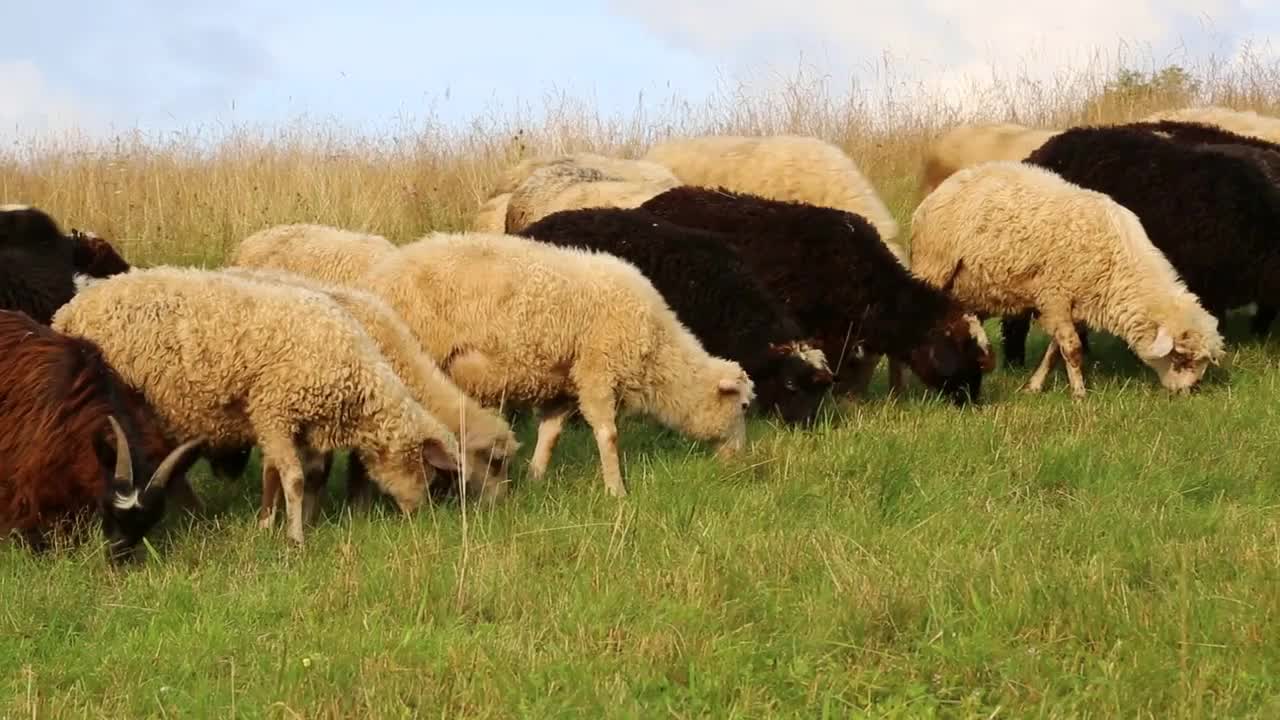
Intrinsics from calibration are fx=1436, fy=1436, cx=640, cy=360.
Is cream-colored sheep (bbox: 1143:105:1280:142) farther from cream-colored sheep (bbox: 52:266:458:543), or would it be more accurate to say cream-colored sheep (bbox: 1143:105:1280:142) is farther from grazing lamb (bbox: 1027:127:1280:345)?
cream-colored sheep (bbox: 52:266:458:543)

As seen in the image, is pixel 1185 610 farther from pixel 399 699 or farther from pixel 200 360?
pixel 200 360

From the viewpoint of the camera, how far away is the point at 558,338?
26.7 feet

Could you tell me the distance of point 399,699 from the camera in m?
4.77

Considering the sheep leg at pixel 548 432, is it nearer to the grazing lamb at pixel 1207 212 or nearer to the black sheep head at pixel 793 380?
the black sheep head at pixel 793 380

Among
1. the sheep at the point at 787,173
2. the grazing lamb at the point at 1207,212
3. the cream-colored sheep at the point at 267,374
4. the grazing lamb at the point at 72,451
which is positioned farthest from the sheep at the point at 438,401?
the grazing lamb at the point at 1207,212

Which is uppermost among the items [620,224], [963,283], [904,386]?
[620,224]

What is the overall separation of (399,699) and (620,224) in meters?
5.34

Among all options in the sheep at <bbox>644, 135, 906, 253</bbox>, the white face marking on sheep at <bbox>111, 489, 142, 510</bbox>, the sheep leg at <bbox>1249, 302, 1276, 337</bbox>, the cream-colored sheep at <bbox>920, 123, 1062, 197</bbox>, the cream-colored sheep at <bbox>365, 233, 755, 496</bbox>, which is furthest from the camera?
the cream-colored sheep at <bbox>920, 123, 1062, 197</bbox>

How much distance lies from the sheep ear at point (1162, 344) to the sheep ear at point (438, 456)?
17.0 feet

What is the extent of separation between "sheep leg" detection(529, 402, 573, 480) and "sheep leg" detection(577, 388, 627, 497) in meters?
0.27

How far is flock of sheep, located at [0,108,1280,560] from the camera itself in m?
7.24

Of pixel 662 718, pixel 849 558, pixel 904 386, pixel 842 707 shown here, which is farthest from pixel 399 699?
pixel 904 386

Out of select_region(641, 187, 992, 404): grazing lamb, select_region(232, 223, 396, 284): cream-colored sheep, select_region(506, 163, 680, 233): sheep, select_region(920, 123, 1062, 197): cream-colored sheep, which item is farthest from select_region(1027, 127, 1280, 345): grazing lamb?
select_region(232, 223, 396, 284): cream-colored sheep

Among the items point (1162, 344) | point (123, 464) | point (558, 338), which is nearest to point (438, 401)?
point (558, 338)
